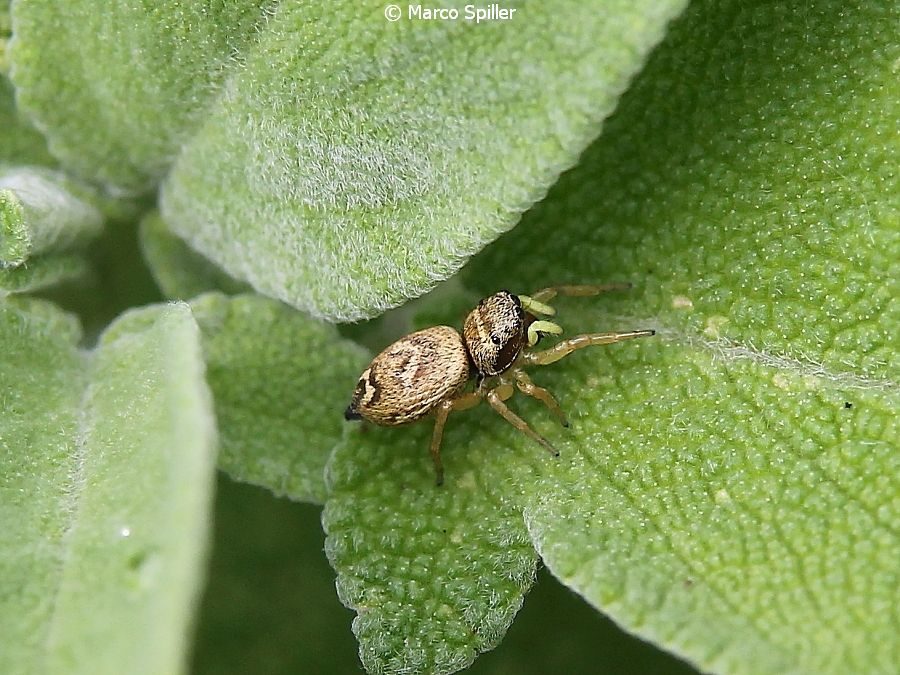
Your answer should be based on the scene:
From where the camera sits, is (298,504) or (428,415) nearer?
(428,415)

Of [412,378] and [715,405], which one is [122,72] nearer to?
[412,378]

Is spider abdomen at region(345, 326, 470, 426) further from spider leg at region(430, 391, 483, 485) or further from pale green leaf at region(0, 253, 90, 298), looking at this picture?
pale green leaf at region(0, 253, 90, 298)

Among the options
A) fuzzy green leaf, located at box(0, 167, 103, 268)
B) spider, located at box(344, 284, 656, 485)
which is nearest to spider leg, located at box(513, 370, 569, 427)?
spider, located at box(344, 284, 656, 485)

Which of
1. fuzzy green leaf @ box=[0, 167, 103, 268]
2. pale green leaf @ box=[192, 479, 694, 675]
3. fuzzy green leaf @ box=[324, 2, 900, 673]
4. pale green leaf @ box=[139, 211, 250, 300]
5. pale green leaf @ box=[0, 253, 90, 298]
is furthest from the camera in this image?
pale green leaf @ box=[192, 479, 694, 675]

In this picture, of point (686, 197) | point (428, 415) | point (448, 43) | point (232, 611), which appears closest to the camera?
point (448, 43)

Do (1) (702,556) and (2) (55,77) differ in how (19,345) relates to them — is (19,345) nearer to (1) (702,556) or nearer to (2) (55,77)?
(2) (55,77)

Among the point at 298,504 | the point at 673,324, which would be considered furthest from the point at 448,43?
the point at 298,504

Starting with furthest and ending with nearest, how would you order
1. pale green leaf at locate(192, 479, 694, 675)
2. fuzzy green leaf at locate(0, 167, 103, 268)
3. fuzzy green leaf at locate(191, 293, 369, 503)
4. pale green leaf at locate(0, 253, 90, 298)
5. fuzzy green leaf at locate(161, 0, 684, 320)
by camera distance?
pale green leaf at locate(192, 479, 694, 675) → fuzzy green leaf at locate(191, 293, 369, 503) → pale green leaf at locate(0, 253, 90, 298) → fuzzy green leaf at locate(0, 167, 103, 268) → fuzzy green leaf at locate(161, 0, 684, 320)

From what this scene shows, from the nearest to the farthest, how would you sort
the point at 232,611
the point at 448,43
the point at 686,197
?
the point at 448,43 → the point at 686,197 → the point at 232,611

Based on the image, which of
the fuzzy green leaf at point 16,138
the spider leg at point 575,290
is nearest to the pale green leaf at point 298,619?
the spider leg at point 575,290
